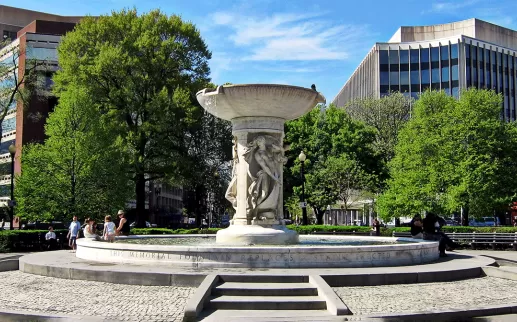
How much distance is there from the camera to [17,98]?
32.9 meters

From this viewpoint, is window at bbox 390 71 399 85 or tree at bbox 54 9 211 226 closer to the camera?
tree at bbox 54 9 211 226

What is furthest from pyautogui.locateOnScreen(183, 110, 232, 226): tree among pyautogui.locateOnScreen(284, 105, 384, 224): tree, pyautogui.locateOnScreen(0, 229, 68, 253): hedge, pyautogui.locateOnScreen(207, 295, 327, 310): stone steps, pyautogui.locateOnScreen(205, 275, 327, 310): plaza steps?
pyautogui.locateOnScreen(207, 295, 327, 310): stone steps

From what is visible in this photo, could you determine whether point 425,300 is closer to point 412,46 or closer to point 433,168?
point 433,168

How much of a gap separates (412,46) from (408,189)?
42.3 m

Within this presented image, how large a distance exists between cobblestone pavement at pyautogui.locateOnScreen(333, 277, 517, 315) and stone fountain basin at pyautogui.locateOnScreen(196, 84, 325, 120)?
6023mm

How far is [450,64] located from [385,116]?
86.3 ft

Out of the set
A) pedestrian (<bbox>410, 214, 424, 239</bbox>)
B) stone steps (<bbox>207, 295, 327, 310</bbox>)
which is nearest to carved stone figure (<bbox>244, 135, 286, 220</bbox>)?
pedestrian (<bbox>410, 214, 424, 239</bbox>)

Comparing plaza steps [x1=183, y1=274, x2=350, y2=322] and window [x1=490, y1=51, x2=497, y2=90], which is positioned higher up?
window [x1=490, y1=51, x2=497, y2=90]

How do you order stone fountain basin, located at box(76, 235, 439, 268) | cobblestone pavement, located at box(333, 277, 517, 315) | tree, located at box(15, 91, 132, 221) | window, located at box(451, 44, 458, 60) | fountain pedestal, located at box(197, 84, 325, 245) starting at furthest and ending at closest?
window, located at box(451, 44, 458, 60) → tree, located at box(15, 91, 132, 221) → fountain pedestal, located at box(197, 84, 325, 245) → stone fountain basin, located at box(76, 235, 439, 268) → cobblestone pavement, located at box(333, 277, 517, 315)

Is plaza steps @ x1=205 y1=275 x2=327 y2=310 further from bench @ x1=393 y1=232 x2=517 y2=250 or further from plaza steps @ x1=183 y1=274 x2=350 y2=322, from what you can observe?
bench @ x1=393 y1=232 x2=517 y2=250

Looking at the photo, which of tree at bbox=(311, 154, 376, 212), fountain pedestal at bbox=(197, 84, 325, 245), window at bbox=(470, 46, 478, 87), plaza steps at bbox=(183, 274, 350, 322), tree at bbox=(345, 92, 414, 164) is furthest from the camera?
window at bbox=(470, 46, 478, 87)

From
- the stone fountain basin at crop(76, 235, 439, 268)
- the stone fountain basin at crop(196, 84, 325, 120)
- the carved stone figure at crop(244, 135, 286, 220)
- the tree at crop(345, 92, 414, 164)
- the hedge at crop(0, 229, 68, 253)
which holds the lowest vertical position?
the hedge at crop(0, 229, 68, 253)

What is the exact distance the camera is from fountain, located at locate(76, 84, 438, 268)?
11.9 metres

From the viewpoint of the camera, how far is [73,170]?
31.3m
